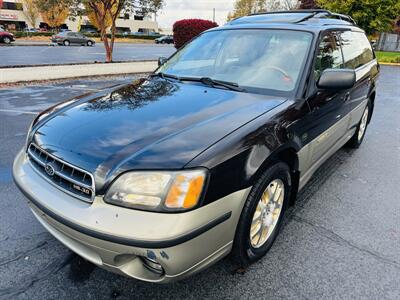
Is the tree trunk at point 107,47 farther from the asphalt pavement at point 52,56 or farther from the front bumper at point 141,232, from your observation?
the front bumper at point 141,232

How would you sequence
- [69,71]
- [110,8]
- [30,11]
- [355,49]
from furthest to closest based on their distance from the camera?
[30,11] < [110,8] < [69,71] < [355,49]

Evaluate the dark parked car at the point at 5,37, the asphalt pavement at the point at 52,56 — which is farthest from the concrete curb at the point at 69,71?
the dark parked car at the point at 5,37

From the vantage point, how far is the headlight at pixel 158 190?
1.76 meters

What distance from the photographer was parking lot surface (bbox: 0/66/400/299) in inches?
87.1

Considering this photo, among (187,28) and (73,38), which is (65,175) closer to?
(187,28)

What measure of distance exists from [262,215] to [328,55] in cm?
183

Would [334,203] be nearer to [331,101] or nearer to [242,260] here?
[331,101]

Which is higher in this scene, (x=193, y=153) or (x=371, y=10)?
(x=371, y=10)

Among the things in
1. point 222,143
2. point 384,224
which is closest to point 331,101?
point 384,224

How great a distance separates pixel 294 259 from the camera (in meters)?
2.56

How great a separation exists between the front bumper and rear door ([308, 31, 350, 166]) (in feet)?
4.14

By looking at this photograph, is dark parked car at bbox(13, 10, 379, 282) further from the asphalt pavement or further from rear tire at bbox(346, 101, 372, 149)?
the asphalt pavement

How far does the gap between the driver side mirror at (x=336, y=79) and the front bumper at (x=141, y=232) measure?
1.36 m

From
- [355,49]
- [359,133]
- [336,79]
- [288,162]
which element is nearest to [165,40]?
[359,133]
